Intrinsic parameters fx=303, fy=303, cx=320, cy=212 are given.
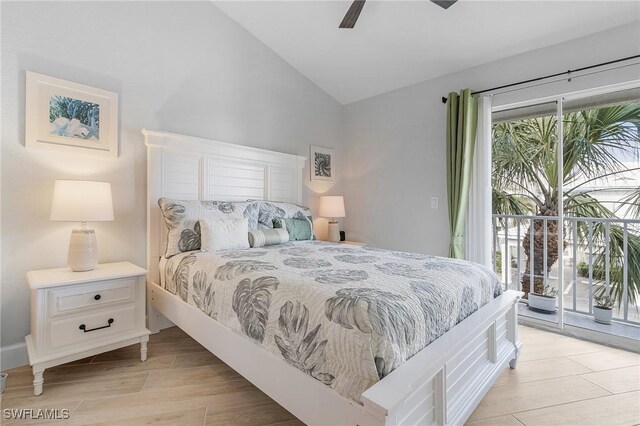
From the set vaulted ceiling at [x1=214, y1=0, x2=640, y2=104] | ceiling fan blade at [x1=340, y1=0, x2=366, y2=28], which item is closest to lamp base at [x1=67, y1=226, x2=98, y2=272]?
ceiling fan blade at [x1=340, y1=0, x2=366, y2=28]

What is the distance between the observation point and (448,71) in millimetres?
3193

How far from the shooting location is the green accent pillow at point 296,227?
2.93 meters

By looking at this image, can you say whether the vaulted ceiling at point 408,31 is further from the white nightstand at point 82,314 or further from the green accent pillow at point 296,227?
the white nightstand at point 82,314

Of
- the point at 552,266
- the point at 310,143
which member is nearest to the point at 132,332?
the point at 310,143

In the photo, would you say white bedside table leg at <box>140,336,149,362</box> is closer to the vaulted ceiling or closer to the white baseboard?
the white baseboard

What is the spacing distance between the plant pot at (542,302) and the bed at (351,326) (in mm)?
1495

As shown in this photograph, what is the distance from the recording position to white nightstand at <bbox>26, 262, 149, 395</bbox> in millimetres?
1760

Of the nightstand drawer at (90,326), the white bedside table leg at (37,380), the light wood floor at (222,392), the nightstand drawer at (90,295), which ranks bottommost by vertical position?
the light wood floor at (222,392)

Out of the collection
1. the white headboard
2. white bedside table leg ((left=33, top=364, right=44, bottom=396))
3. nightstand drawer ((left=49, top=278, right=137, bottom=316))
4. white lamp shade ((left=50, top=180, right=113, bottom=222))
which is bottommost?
white bedside table leg ((left=33, top=364, right=44, bottom=396))

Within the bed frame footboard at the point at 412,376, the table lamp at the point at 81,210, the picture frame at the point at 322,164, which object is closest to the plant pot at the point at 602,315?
the bed frame footboard at the point at 412,376

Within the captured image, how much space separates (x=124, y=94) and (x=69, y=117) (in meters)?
0.44

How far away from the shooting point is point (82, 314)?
190 centimetres

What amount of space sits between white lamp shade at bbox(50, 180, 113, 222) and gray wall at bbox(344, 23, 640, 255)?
2876mm

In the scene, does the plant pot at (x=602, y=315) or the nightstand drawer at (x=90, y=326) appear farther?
the plant pot at (x=602, y=315)
